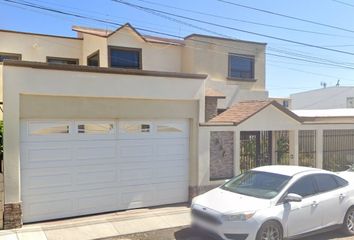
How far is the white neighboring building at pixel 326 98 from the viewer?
148 ft

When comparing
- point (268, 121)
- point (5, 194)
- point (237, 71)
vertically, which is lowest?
point (5, 194)

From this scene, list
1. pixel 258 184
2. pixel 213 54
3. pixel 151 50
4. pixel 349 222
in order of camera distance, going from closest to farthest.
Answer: pixel 258 184
pixel 349 222
pixel 151 50
pixel 213 54

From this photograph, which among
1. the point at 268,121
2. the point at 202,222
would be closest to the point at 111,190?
the point at 202,222

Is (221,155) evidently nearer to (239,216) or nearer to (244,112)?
(244,112)

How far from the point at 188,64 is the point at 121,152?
10070 millimetres

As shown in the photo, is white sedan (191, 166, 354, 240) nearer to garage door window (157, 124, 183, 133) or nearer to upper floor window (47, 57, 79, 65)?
garage door window (157, 124, 183, 133)

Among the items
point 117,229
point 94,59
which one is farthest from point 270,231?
point 94,59

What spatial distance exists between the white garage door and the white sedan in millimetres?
2566

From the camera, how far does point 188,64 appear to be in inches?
762

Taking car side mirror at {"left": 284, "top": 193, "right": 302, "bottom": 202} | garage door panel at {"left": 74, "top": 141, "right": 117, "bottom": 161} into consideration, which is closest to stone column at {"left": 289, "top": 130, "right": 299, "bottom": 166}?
car side mirror at {"left": 284, "top": 193, "right": 302, "bottom": 202}

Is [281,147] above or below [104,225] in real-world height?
above

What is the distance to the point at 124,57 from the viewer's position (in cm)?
1769

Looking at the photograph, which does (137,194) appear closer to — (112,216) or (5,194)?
(112,216)

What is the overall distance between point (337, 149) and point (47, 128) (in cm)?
1055
